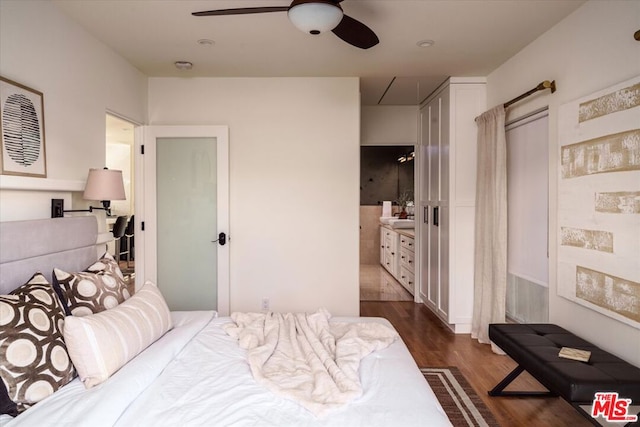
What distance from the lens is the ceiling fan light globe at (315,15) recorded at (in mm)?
1680

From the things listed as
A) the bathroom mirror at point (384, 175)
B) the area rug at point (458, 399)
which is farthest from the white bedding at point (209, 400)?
the bathroom mirror at point (384, 175)

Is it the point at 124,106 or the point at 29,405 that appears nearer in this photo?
the point at 29,405

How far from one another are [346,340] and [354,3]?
2.07 metres

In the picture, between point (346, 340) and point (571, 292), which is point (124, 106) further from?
point (571, 292)

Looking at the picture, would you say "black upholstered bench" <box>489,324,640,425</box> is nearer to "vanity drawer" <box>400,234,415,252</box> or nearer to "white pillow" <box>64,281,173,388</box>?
"white pillow" <box>64,281,173,388</box>

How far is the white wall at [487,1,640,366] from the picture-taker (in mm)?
2043

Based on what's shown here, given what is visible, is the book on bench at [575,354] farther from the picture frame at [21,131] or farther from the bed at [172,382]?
the picture frame at [21,131]

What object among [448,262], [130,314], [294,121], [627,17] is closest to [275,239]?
[294,121]

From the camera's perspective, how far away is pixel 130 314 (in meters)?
1.73

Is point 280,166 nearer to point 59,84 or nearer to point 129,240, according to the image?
point 59,84

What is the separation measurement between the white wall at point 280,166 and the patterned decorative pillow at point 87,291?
1826 mm

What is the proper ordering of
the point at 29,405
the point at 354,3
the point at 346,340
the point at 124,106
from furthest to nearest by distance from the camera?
1. the point at 124,106
2. the point at 354,3
3. the point at 346,340
4. the point at 29,405

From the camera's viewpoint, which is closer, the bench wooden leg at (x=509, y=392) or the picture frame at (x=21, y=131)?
the picture frame at (x=21, y=131)

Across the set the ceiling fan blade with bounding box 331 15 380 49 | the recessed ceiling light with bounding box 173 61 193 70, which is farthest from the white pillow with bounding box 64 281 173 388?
the recessed ceiling light with bounding box 173 61 193 70
